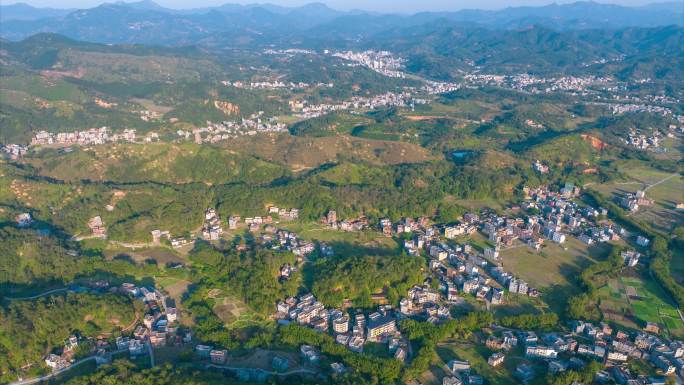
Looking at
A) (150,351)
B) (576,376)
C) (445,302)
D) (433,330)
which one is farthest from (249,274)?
(576,376)

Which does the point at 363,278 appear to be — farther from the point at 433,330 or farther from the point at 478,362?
the point at 478,362

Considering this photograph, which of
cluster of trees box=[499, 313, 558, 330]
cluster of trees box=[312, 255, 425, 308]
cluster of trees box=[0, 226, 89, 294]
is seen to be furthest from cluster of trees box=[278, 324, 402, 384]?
cluster of trees box=[0, 226, 89, 294]

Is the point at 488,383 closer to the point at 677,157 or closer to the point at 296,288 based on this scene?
the point at 296,288

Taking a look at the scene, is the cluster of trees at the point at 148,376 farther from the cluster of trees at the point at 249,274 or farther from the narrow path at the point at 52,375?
the cluster of trees at the point at 249,274

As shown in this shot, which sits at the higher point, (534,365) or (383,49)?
(383,49)

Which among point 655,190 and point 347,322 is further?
point 655,190

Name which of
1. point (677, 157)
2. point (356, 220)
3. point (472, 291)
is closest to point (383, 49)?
point (677, 157)
